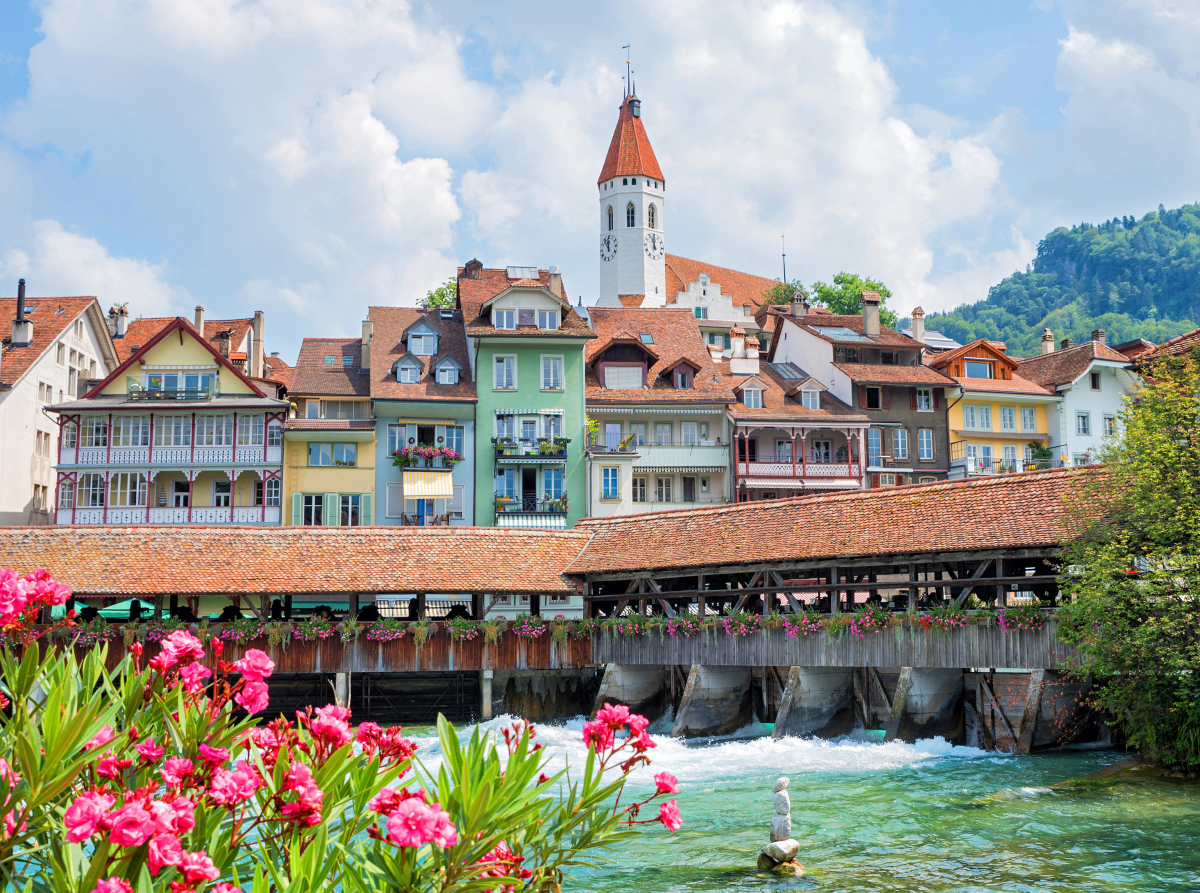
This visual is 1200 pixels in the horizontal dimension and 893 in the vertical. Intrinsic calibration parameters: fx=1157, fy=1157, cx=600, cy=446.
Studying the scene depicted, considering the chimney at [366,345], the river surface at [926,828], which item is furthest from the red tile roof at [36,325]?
the river surface at [926,828]

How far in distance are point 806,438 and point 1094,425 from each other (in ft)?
45.9

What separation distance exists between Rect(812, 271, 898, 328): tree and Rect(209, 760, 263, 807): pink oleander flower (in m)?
63.2

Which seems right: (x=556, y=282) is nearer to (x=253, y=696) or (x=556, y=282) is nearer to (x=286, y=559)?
(x=286, y=559)

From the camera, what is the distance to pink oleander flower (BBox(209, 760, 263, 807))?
14.7ft

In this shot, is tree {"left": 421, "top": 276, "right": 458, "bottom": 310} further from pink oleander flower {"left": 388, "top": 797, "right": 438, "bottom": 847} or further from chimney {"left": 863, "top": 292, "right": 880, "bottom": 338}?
pink oleander flower {"left": 388, "top": 797, "right": 438, "bottom": 847}

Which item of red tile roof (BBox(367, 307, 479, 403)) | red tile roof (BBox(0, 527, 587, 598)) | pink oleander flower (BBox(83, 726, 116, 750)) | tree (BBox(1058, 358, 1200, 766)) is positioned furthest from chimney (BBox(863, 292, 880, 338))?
pink oleander flower (BBox(83, 726, 116, 750))

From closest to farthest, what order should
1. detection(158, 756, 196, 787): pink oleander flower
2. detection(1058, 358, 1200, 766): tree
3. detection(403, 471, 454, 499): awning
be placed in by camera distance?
detection(158, 756, 196, 787): pink oleander flower
detection(1058, 358, 1200, 766): tree
detection(403, 471, 454, 499): awning

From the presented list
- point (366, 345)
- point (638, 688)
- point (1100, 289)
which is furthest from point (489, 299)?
point (1100, 289)

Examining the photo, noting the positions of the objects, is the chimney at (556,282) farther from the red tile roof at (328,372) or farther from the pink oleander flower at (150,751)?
the pink oleander flower at (150,751)

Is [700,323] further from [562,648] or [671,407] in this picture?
[562,648]

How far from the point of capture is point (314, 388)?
135 ft

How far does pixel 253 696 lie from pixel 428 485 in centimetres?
3512

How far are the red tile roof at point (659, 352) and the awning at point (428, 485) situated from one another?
20.4 ft

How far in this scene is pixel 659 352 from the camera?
4603 centimetres
